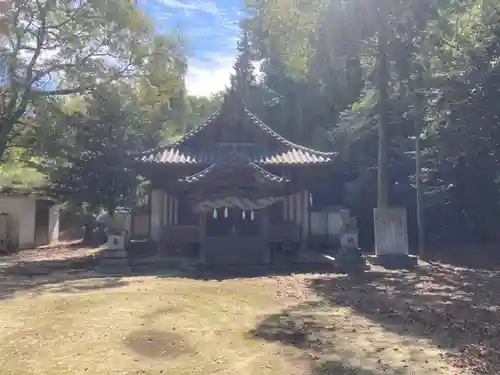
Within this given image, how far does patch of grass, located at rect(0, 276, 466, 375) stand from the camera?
619 centimetres

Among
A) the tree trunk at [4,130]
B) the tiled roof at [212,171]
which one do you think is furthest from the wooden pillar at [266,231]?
the tree trunk at [4,130]

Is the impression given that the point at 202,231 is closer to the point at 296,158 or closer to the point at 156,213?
the point at 156,213

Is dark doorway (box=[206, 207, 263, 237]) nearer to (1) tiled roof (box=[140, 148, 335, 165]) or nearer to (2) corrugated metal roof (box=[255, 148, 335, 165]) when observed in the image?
(1) tiled roof (box=[140, 148, 335, 165])

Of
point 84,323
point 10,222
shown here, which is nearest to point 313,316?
point 84,323

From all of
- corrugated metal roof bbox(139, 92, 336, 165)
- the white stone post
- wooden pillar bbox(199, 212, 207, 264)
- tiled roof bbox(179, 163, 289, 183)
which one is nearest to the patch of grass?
wooden pillar bbox(199, 212, 207, 264)

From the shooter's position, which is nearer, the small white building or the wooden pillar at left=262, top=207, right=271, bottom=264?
the wooden pillar at left=262, top=207, right=271, bottom=264

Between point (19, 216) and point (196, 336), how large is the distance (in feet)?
61.1

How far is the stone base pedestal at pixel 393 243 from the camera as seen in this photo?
16625 mm

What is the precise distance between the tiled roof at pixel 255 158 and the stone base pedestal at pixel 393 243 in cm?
343

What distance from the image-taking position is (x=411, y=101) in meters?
21.1

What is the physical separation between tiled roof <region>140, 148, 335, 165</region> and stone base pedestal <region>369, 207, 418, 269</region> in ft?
11.3

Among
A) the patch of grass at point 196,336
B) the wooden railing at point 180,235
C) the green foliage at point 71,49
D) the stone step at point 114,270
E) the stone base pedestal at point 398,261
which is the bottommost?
the patch of grass at point 196,336

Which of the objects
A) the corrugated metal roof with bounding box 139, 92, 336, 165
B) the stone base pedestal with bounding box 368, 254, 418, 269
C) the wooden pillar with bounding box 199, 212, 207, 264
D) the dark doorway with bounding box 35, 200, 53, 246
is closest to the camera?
the stone base pedestal with bounding box 368, 254, 418, 269

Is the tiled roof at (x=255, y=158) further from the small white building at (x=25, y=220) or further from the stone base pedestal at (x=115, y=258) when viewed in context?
the small white building at (x=25, y=220)
